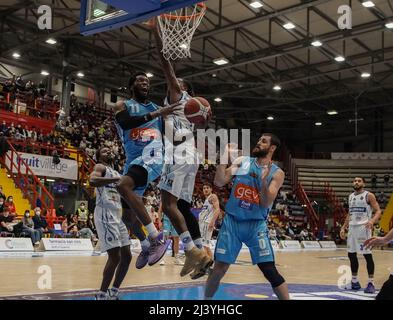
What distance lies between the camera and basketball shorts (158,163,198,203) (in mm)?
5012

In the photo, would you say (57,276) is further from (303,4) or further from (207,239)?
(303,4)

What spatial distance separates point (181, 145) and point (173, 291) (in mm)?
2872

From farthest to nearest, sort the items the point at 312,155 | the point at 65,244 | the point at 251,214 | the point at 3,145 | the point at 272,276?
1. the point at 312,155
2. the point at 3,145
3. the point at 65,244
4. the point at 251,214
5. the point at 272,276

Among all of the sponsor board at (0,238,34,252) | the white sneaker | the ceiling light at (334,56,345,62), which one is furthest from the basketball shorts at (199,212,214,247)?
the ceiling light at (334,56,345,62)

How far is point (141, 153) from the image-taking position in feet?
17.1

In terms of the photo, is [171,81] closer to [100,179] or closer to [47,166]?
[100,179]

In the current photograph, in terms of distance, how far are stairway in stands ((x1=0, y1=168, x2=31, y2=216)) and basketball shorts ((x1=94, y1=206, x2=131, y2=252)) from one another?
11301 millimetres

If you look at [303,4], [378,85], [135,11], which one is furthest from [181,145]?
[378,85]

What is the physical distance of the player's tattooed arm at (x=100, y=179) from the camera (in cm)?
527

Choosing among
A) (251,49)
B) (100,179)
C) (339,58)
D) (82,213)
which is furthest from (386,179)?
(100,179)

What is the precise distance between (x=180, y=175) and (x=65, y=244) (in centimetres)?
1044

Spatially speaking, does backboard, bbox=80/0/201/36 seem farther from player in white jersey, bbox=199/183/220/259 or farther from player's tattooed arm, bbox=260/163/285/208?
player in white jersey, bbox=199/183/220/259

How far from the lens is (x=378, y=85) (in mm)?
27047

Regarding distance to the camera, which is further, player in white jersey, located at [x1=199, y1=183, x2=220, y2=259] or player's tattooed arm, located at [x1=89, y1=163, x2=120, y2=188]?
player in white jersey, located at [x1=199, y1=183, x2=220, y2=259]
